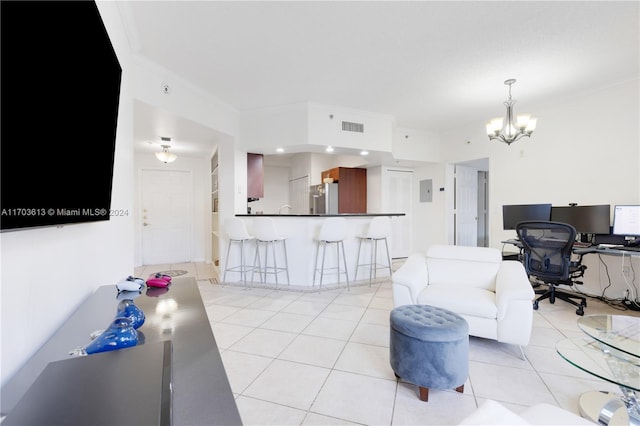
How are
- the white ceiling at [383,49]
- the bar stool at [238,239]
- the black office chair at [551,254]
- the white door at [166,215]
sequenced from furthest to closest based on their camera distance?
the white door at [166,215], the bar stool at [238,239], the black office chair at [551,254], the white ceiling at [383,49]

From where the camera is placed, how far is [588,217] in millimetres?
3701

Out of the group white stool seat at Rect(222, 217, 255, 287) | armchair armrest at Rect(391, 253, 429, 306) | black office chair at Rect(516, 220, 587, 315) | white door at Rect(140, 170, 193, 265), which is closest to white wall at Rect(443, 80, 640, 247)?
black office chair at Rect(516, 220, 587, 315)

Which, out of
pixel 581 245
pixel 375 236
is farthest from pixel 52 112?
pixel 581 245

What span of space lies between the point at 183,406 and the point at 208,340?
368mm

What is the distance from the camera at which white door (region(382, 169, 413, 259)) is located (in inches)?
253

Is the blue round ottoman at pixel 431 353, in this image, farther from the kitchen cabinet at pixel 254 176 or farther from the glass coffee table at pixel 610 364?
the kitchen cabinet at pixel 254 176

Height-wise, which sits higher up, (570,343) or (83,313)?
(83,313)

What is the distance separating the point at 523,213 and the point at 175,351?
4941 millimetres

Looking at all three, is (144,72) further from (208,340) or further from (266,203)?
(266,203)

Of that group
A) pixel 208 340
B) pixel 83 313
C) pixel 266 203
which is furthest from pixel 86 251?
pixel 266 203

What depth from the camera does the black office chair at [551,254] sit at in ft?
10.6

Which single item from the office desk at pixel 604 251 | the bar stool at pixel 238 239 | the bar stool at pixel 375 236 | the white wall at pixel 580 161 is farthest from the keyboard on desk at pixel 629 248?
the bar stool at pixel 238 239

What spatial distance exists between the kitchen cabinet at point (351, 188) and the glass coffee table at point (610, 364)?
4.85 meters

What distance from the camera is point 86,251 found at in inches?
62.3
